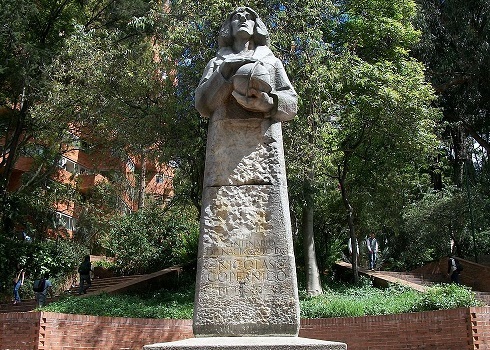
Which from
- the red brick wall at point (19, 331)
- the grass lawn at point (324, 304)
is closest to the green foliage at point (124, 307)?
the grass lawn at point (324, 304)

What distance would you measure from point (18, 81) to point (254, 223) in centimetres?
1954

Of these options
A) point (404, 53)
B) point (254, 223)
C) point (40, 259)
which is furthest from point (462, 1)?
point (254, 223)

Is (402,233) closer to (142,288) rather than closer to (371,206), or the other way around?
(371,206)

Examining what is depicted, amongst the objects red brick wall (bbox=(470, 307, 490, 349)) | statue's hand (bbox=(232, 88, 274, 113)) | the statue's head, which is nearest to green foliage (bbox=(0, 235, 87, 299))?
red brick wall (bbox=(470, 307, 490, 349))

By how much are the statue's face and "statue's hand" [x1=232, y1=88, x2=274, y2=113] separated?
2.43 ft

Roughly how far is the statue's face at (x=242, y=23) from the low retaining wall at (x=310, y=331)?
30.8 feet

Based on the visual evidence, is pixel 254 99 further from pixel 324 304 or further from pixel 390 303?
pixel 390 303

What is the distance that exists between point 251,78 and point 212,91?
0.43m

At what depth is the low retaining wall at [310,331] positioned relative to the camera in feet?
43.7

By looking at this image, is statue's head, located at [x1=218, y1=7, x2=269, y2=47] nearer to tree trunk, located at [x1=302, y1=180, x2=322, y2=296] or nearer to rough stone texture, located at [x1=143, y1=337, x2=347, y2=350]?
rough stone texture, located at [x1=143, y1=337, x2=347, y2=350]

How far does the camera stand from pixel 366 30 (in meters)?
22.9

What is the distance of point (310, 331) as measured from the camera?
15.0 m

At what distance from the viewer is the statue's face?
6.14m

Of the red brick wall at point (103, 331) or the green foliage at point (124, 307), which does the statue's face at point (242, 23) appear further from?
the green foliage at point (124, 307)
